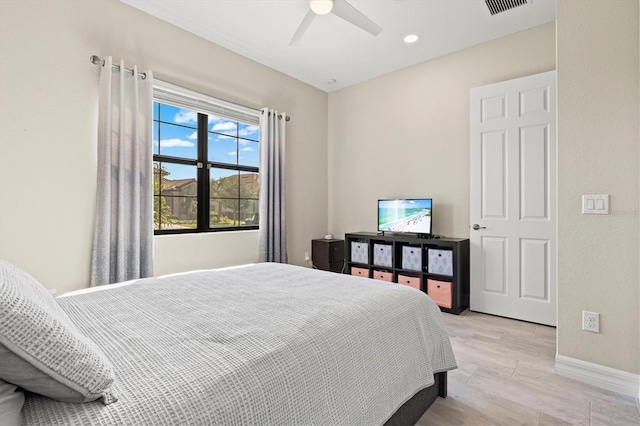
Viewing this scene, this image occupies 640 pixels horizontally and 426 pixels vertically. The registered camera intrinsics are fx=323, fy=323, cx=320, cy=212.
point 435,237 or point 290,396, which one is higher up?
point 435,237

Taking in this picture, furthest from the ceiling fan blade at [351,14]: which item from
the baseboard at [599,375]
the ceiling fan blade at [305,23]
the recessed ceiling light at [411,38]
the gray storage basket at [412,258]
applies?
the baseboard at [599,375]

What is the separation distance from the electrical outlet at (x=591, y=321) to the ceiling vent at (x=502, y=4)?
2.61m

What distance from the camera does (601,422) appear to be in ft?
Result: 5.31

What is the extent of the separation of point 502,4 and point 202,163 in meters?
3.22

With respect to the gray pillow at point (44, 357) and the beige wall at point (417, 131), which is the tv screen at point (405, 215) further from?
the gray pillow at point (44, 357)

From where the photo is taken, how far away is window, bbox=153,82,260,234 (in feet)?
10.4

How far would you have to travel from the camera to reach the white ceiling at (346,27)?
2898 millimetres

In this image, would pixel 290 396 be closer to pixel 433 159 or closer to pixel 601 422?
pixel 601 422

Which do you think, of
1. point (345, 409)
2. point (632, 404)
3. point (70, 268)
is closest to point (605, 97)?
point (632, 404)

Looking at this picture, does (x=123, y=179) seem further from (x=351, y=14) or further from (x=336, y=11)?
(x=351, y=14)

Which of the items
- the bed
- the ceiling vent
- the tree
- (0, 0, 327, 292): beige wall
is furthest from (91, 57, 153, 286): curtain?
the ceiling vent

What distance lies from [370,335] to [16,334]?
1047mm

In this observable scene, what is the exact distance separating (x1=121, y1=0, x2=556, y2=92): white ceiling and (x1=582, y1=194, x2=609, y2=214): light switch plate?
1.96 m

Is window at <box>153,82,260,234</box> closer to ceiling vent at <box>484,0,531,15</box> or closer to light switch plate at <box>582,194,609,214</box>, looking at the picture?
ceiling vent at <box>484,0,531,15</box>
